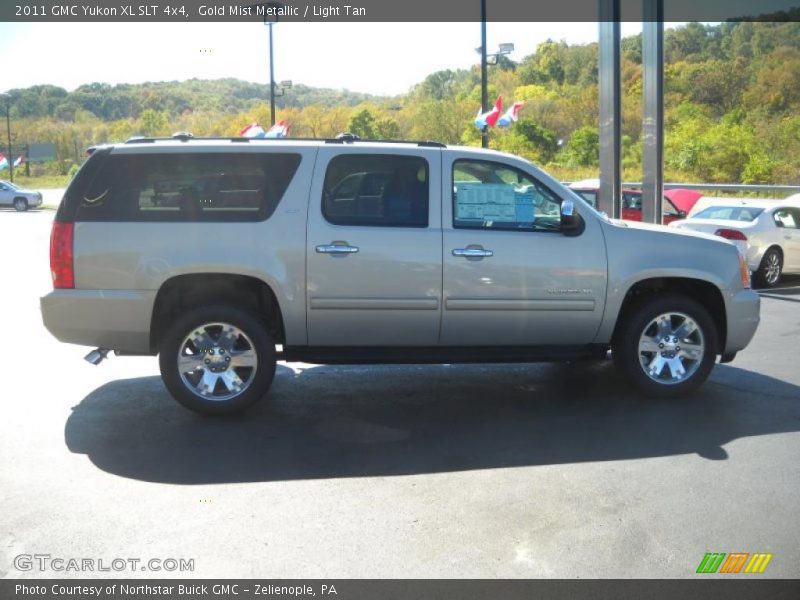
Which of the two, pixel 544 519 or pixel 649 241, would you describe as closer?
pixel 544 519

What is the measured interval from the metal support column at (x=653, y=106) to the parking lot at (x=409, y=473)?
5.09 meters

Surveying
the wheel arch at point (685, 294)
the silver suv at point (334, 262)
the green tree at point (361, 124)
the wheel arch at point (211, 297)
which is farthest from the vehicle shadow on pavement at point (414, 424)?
the green tree at point (361, 124)

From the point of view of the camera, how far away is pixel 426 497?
4.95 metres

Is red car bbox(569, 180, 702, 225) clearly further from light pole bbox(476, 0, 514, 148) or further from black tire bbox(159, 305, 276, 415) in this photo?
black tire bbox(159, 305, 276, 415)

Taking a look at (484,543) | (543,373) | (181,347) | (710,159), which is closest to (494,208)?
(543,373)

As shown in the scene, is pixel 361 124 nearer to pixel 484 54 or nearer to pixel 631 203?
pixel 484 54

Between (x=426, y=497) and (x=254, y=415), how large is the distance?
2.12 metres

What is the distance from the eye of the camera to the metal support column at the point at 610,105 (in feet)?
41.3

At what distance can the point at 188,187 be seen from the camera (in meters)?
6.54

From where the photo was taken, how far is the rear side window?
645cm

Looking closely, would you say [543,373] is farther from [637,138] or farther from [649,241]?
[637,138]
